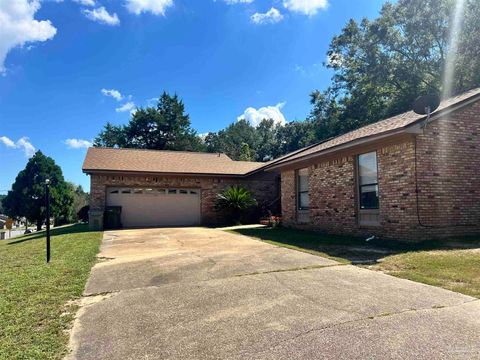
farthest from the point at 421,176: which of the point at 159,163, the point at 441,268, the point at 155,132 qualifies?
the point at 155,132

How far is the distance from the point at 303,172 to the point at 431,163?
5.98 m

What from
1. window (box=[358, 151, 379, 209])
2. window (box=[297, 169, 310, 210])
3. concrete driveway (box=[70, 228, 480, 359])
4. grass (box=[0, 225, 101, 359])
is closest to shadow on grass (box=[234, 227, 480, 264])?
concrete driveway (box=[70, 228, 480, 359])

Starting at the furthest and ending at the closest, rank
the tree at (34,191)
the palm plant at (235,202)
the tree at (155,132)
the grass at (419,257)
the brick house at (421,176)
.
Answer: the tree at (155,132) < the tree at (34,191) < the palm plant at (235,202) < the brick house at (421,176) < the grass at (419,257)

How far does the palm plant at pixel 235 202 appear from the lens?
17.8 meters

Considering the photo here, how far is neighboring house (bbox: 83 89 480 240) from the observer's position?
8.83 meters

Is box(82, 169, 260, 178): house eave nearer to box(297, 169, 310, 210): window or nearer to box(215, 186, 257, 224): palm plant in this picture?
box(215, 186, 257, 224): palm plant

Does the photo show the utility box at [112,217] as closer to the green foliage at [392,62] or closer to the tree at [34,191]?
the green foliage at [392,62]

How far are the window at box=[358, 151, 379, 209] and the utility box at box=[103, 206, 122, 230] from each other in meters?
11.6

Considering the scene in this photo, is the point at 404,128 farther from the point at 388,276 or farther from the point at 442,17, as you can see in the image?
the point at 442,17

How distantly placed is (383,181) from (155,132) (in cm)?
3865

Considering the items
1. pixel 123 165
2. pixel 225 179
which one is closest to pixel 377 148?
pixel 225 179

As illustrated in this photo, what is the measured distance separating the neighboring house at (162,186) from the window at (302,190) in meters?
4.46

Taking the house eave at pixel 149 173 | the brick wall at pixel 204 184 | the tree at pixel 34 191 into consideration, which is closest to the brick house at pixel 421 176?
the house eave at pixel 149 173

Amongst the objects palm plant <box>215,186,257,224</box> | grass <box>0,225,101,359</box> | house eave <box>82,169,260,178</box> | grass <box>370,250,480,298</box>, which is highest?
house eave <box>82,169,260,178</box>
